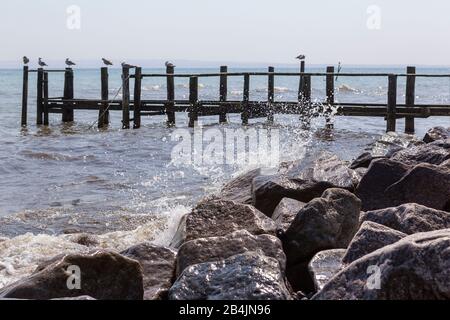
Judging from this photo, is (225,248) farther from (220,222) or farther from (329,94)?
(329,94)

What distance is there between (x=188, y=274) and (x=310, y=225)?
152cm

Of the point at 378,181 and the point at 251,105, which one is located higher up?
the point at 251,105

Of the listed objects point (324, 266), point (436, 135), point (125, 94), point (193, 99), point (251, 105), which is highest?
point (125, 94)

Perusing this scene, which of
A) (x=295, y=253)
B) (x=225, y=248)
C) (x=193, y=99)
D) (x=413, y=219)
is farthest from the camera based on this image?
(x=193, y=99)

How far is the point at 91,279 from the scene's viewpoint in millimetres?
4285

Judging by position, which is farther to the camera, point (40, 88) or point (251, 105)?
point (40, 88)

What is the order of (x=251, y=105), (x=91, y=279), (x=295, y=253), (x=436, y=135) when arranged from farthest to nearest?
(x=251, y=105) < (x=436, y=135) < (x=295, y=253) < (x=91, y=279)

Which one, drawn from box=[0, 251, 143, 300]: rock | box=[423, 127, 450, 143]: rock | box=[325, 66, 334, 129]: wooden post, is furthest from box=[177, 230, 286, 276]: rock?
box=[325, 66, 334, 129]: wooden post

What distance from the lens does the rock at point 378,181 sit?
677 centimetres

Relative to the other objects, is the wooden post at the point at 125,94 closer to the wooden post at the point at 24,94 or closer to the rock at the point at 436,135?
the wooden post at the point at 24,94

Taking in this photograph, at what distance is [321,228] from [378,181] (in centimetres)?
194

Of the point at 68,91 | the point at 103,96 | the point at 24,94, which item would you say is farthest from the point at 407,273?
the point at 68,91

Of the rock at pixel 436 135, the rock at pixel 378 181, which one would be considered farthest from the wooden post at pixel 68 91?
the rock at pixel 378 181
